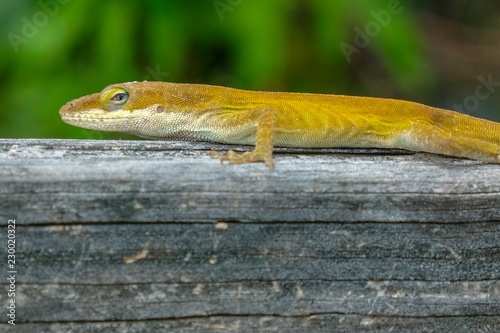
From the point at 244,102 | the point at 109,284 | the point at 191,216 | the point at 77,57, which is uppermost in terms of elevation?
the point at 77,57

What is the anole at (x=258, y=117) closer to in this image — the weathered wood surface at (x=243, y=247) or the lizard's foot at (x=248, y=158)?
the lizard's foot at (x=248, y=158)

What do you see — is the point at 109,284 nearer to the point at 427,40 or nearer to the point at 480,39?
the point at 427,40

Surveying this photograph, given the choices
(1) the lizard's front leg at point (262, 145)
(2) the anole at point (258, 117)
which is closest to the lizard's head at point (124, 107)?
(2) the anole at point (258, 117)

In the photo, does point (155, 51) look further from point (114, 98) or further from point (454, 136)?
point (454, 136)

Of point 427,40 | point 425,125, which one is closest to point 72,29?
point 425,125

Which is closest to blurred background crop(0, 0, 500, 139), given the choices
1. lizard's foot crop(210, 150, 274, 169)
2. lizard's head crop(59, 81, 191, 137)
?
lizard's head crop(59, 81, 191, 137)

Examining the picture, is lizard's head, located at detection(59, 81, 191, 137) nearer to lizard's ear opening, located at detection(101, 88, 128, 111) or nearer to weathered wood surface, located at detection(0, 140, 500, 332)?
lizard's ear opening, located at detection(101, 88, 128, 111)

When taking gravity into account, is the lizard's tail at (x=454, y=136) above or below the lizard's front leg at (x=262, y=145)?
below
